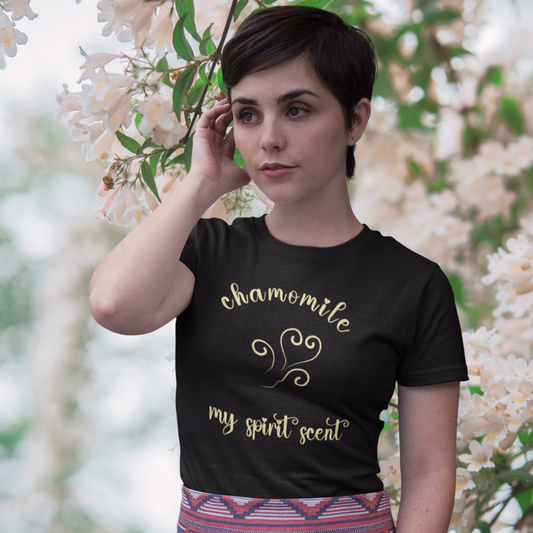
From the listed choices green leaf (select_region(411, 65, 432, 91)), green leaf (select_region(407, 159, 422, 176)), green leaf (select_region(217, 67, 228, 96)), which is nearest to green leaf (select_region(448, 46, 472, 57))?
green leaf (select_region(411, 65, 432, 91))

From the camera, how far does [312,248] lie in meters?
0.86

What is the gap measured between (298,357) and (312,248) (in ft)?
0.53

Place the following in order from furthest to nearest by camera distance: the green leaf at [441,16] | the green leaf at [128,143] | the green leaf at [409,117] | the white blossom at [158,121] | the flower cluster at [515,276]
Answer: the green leaf at [409,117] < the green leaf at [441,16] < the flower cluster at [515,276] < the green leaf at [128,143] < the white blossom at [158,121]

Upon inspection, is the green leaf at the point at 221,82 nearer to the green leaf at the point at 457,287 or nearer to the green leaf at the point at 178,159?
the green leaf at the point at 178,159

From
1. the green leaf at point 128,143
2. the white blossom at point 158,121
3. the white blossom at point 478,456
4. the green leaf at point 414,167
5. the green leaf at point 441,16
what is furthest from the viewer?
the green leaf at point 414,167

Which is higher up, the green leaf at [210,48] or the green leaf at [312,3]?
the green leaf at [312,3]

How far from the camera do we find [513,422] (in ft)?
3.28

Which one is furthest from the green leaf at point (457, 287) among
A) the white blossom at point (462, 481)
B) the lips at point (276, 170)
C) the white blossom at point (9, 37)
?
the white blossom at point (9, 37)

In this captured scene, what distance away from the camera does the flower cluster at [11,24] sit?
34.2 inches

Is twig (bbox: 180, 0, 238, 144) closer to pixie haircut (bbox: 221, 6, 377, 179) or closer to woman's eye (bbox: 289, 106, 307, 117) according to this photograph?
pixie haircut (bbox: 221, 6, 377, 179)

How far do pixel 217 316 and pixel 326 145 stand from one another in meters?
0.27

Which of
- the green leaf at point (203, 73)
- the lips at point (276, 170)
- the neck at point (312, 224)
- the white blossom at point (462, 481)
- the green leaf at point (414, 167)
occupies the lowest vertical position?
the white blossom at point (462, 481)

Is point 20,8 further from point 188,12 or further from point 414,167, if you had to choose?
point 414,167

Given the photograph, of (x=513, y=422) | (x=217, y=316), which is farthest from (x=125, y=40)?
(x=513, y=422)
